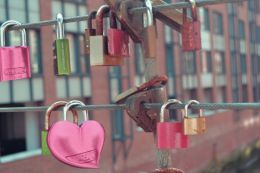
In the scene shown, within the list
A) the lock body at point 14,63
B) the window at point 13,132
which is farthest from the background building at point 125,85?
the lock body at point 14,63

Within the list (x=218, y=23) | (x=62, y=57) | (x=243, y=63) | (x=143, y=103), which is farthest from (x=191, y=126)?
(x=243, y=63)

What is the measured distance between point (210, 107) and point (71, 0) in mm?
16760

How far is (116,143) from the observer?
2059 centimetres

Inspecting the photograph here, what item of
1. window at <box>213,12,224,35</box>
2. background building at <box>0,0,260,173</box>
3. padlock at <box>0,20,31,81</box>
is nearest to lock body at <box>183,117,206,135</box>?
padlock at <box>0,20,31,81</box>

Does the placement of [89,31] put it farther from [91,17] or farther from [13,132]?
[13,132]

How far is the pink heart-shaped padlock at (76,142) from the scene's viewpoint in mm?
2088

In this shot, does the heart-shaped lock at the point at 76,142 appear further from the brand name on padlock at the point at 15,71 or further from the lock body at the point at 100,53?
the brand name on padlock at the point at 15,71

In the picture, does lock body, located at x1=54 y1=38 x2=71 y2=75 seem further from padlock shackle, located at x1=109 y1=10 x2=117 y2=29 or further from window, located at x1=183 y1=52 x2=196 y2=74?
window, located at x1=183 y1=52 x2=196 y2=74

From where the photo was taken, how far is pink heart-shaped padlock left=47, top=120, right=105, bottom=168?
6.85ft

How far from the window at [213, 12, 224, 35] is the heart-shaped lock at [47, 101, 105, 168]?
30.4 m

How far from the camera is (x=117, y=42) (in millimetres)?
2303

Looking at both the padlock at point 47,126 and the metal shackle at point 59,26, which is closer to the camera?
the padlock at point 47,126

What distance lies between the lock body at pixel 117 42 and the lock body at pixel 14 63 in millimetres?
674

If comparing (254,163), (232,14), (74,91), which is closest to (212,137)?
(254,163)
